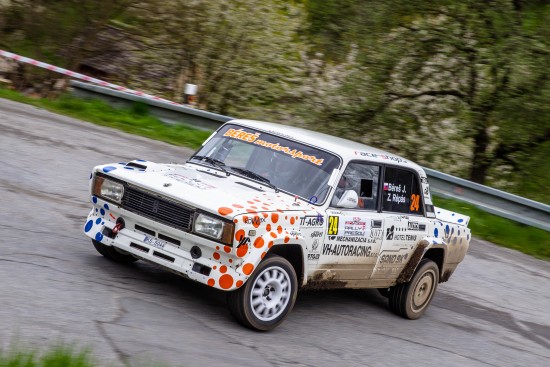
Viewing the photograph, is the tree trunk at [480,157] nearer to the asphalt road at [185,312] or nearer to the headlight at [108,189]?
the asphalt road at [185,312]

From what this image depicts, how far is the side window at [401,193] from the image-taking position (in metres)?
8.30

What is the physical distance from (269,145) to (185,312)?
1.94 meters

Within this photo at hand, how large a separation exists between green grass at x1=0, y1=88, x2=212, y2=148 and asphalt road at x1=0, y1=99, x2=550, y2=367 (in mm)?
4101

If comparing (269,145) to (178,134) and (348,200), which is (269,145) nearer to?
(348,200)

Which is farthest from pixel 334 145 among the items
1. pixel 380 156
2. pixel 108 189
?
pixel 108 189

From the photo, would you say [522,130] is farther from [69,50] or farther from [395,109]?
[69,50]

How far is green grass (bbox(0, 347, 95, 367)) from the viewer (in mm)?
4656

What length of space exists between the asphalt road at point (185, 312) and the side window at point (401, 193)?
3.81 feet

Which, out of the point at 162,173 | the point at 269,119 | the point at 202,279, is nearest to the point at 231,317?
the point at 202,279

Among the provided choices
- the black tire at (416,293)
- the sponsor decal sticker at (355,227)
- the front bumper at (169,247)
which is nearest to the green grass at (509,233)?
the black tire at (416,293)

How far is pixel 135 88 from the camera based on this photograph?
20609 millimetres

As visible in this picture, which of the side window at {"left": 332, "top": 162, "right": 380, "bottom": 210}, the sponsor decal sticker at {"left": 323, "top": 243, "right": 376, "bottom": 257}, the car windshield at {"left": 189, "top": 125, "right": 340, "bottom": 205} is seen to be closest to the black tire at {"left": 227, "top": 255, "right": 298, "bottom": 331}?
the sponsor decal sticker at {"left": 323, "top": 243, "right": 376, "bottom": 257}

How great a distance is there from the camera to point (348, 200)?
753 cm

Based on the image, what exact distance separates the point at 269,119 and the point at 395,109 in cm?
312
